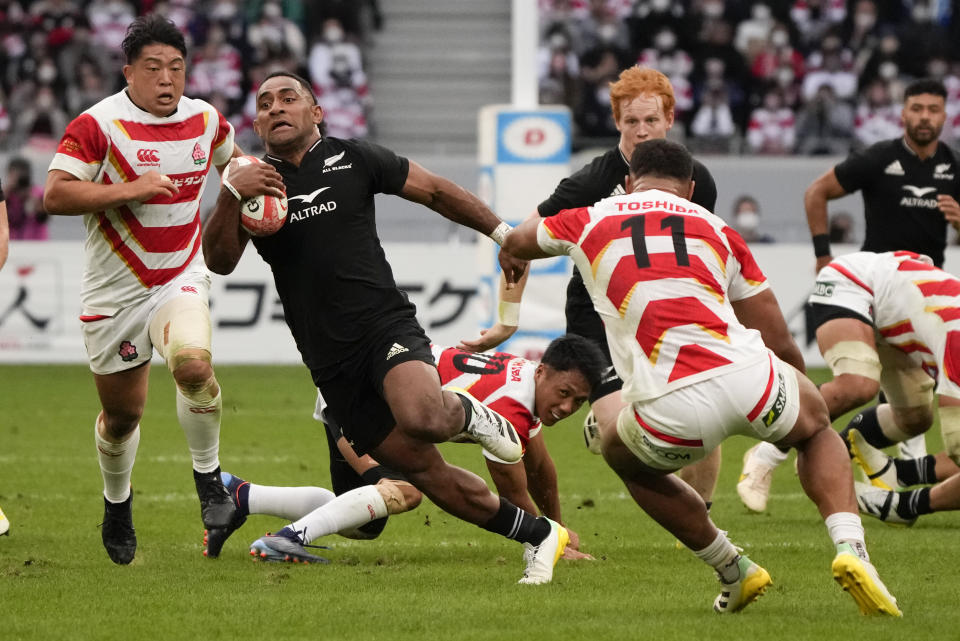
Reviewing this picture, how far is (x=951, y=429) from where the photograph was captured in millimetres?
7461

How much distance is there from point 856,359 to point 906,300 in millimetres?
424

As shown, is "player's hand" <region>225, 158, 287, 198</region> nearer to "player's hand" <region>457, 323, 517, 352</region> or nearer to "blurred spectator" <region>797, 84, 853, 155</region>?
"player's hand" <region>457, 323, 517, 352</region>

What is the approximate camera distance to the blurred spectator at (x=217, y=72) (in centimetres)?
2280

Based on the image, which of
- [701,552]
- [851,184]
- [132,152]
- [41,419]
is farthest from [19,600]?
[41,419]

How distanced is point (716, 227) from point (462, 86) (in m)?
19.8

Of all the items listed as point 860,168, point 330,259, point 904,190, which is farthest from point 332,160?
point 904,190

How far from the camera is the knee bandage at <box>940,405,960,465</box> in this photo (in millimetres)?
7418

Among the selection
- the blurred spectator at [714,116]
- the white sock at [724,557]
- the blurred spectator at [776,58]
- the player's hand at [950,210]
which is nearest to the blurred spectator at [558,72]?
the blurred spectator at [714,116]

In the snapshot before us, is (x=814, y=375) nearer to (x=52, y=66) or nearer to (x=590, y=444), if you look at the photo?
(x=590, y=444)

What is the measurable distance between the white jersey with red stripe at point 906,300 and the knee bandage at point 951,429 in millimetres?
155

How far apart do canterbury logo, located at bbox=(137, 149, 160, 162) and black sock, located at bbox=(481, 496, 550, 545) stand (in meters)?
2.35

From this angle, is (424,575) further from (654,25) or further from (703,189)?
(654,25)

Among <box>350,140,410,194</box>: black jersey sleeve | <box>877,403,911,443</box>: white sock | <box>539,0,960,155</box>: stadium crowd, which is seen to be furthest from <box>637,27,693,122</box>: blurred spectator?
<box>350,140,410,194</box>: black jersey sleeve

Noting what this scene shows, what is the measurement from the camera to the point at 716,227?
18.2 feet
